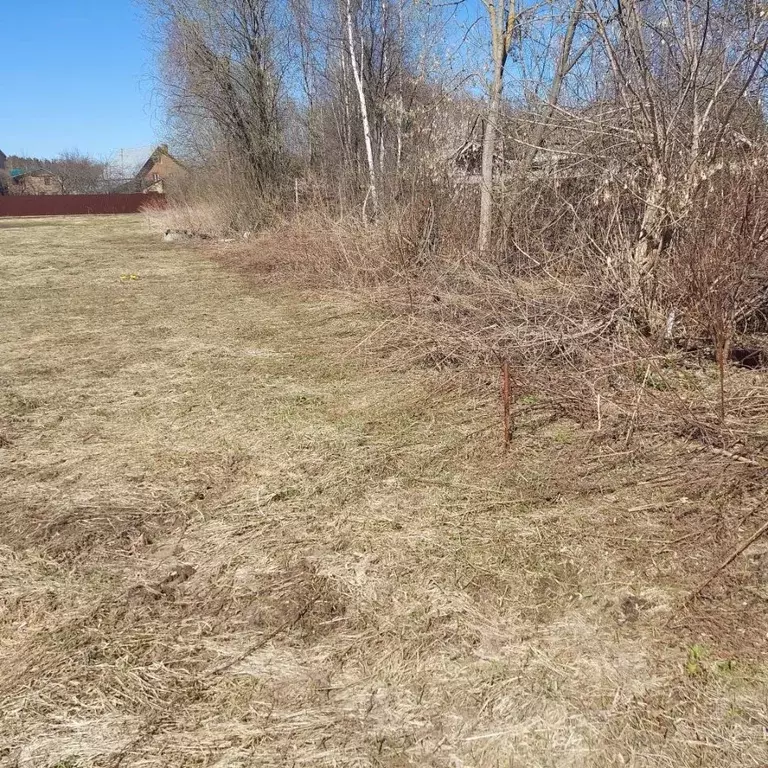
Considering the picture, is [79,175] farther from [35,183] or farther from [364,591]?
[364,591]

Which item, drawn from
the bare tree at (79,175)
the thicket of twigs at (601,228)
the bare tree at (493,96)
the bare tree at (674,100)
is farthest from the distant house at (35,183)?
the bare tree at (674,100)

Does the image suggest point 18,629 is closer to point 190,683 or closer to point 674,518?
point 190,683

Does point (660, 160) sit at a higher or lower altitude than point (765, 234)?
higher

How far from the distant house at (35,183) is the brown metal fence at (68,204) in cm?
1736

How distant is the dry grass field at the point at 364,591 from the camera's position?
1762 mm

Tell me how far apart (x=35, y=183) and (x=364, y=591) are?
63.7m

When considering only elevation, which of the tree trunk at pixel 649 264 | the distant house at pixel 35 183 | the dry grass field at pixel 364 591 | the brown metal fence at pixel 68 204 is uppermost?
the distant house at pixel 35 183

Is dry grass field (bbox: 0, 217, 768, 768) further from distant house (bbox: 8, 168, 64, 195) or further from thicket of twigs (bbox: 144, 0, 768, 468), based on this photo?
distant house (bbox: 8, 168, 64, 195)

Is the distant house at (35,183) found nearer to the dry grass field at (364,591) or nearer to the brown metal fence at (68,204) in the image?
the brown metal fence at (68,204)

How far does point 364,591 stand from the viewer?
237cm

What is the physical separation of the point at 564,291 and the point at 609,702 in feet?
11.7

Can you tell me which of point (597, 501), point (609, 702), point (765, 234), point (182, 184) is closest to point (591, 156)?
point (765, 234)

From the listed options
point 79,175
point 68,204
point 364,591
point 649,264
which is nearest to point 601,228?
point 649,264

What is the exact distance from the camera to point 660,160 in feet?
13.9
